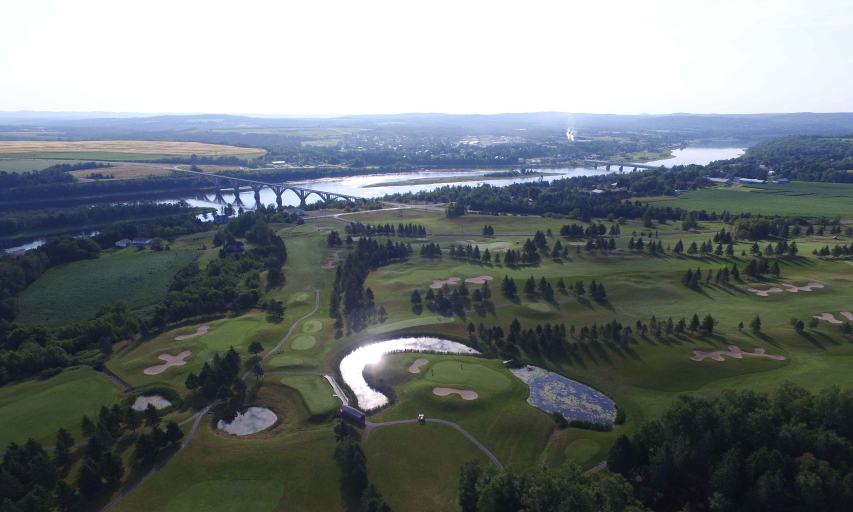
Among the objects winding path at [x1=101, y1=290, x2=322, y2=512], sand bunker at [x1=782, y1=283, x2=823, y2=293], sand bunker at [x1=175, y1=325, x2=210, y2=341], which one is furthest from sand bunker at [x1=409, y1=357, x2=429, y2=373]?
sand bunker at [x1=782, y1=283, x2=823, y2=293]

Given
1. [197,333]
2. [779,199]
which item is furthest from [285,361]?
[779,199]

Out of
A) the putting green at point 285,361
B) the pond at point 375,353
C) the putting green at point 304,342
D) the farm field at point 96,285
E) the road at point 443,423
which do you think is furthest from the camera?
the farm field at point 96,285

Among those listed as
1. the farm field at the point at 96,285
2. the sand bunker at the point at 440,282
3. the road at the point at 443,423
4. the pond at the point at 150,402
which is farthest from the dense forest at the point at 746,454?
the farm field at the point at 96,285

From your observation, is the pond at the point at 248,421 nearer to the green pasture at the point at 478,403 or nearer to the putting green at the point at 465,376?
the green pasture at the point at 478,403

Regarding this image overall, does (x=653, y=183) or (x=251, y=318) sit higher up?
(x=653, y=183)

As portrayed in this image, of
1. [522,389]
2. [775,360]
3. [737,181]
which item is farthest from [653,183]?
[522,389]

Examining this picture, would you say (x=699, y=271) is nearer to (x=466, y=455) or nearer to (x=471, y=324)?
(x=471, y=324)

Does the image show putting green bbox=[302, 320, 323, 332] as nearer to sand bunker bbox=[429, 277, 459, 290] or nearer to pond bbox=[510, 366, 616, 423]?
sand bunker bbox=[429, 277, 459, 290]
